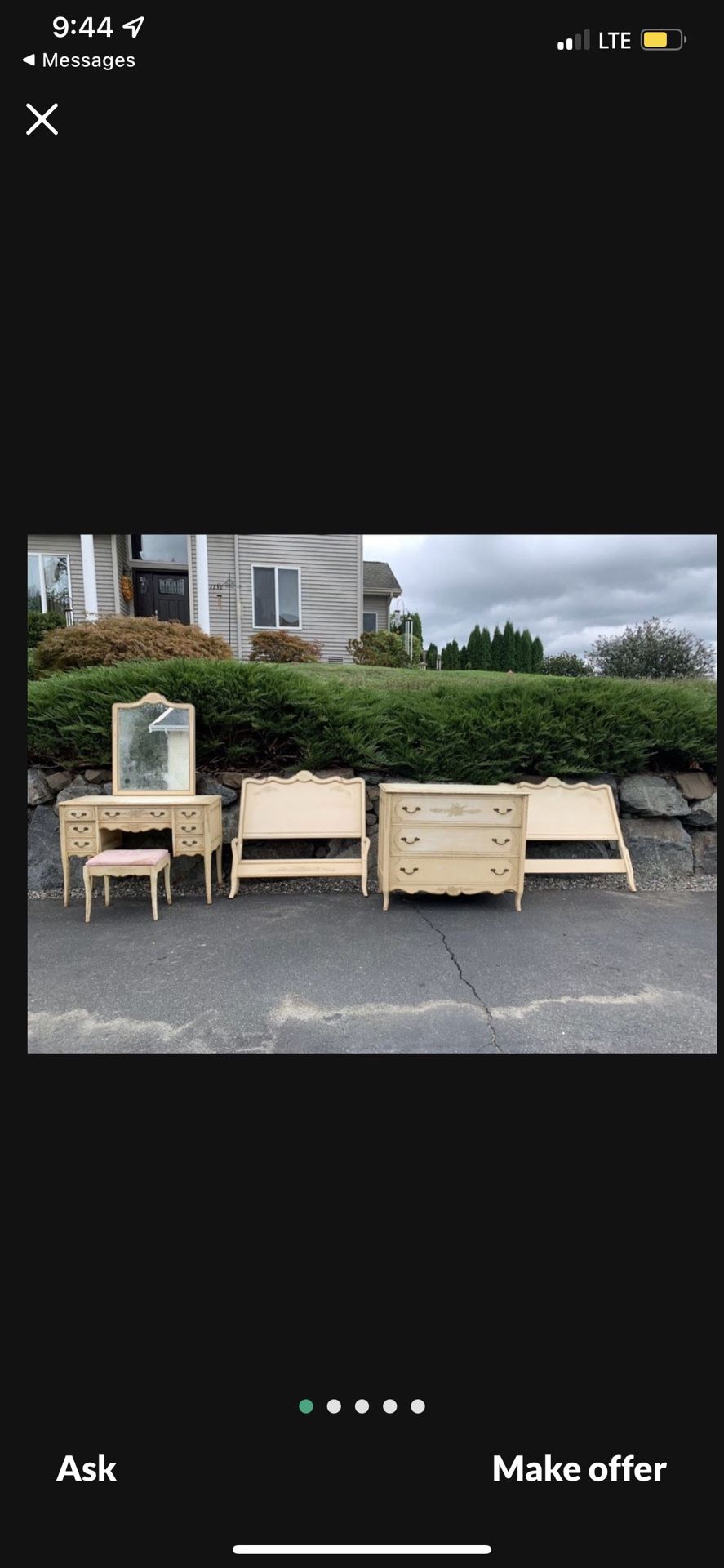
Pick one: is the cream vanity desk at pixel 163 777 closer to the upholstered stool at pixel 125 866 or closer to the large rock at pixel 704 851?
the upholstered stool at pixel 125 866

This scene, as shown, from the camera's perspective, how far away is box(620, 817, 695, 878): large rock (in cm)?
541

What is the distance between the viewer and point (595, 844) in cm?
541

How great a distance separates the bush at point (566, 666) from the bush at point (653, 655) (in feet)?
3.42

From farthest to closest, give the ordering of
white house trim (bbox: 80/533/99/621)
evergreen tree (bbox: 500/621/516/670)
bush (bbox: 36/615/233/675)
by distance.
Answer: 1. evergreen tree (bbox: 500/621/516/670)
2. white house trim (bbox: 80/533/99/621)
3. bush (bbox: 36/615/233/675)

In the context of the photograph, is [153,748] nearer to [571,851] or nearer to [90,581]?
[571,851]

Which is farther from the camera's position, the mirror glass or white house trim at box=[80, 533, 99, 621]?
white house trim at box=[80, 533, 99, 621]

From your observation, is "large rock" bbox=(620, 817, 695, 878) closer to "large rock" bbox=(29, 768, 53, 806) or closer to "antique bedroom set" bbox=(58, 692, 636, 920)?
"antique bedroom set" bbox=(58, 692, 636, 920)

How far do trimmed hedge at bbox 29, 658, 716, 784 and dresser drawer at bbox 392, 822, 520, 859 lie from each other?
1094 mm

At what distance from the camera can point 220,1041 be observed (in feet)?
8.23

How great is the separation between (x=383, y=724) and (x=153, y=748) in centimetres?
206

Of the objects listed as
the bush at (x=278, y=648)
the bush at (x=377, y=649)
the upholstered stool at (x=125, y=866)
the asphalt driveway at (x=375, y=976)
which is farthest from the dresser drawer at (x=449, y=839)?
the bush at (x=377, y=649)

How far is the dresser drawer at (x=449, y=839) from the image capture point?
4.21 metres

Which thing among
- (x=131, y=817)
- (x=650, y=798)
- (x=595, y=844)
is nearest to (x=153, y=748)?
(x=131, y=817)

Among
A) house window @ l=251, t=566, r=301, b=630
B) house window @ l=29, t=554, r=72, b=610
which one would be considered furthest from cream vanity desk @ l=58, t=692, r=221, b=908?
house window @ l=29, t=554, r=72, b=610
